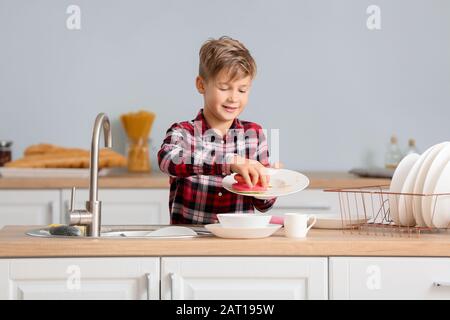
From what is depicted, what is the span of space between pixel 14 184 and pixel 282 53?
1.37 meters

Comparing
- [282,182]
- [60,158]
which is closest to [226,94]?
[282,182]

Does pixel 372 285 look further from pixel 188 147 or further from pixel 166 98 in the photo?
pixel 166 98

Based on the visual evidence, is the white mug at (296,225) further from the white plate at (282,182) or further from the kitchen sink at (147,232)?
the kitchen sink at (147,232)

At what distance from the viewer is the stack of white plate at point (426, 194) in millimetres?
1877

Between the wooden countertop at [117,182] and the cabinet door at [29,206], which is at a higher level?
the wooden countertop at [117,182]

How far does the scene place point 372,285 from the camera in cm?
172

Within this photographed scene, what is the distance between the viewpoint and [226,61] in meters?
2.19

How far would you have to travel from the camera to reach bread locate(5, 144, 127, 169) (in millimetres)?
3480

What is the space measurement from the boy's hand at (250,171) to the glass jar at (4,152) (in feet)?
6.70

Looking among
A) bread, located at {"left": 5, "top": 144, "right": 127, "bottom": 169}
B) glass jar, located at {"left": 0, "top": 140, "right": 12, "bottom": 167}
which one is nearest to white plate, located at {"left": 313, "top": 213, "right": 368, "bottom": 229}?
bread, located at {"left": 5, "top": 144, "right": 127, "bottom": 169}

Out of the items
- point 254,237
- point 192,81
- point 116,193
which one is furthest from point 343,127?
point 254,237

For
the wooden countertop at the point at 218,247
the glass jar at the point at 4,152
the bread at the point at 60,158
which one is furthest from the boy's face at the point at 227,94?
the glass jar at the point at 4,152

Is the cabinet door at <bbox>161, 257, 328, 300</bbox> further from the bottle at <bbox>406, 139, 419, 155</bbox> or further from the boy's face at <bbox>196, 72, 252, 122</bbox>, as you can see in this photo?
the bottle at <bbox>406, 139, 419, 155</bbox>

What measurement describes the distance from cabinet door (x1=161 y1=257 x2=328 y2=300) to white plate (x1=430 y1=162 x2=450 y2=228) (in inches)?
13.0
